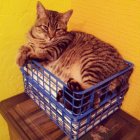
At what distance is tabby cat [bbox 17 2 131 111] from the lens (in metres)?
0.79

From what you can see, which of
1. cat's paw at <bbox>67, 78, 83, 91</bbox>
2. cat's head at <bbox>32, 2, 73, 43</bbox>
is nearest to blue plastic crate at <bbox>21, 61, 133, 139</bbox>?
cat's paw at <bbox>67, 78, 83, 91</bbox>

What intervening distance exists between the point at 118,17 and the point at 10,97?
0.59 metres

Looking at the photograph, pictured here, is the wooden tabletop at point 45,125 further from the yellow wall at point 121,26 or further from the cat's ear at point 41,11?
the cat's ear at point 41,11

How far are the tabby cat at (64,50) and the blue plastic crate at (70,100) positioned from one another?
0.06 m

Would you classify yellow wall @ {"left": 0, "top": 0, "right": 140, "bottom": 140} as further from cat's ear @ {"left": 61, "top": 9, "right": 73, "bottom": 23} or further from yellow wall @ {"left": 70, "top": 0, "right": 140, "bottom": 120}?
cat's ear @ {"left": 61, "top": 9, "right": 73, "bottom": 23}

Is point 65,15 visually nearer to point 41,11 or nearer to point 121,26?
point 41,11

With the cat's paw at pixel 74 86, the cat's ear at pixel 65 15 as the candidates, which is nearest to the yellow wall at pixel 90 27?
the cat's ear at pixel 65 15

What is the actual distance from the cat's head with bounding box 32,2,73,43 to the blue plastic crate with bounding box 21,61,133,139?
0.14m

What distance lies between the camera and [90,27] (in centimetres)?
94

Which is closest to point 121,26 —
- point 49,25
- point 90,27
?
point 90,27

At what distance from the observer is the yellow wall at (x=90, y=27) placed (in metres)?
0.78

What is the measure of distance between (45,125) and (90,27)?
1.59 feet

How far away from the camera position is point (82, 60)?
815 mm

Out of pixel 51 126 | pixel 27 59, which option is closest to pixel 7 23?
pixel 27 59
